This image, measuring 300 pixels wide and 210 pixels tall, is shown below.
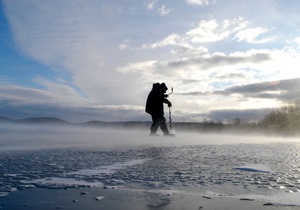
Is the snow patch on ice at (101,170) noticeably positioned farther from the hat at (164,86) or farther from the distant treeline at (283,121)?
the distant treeline at (283,121)

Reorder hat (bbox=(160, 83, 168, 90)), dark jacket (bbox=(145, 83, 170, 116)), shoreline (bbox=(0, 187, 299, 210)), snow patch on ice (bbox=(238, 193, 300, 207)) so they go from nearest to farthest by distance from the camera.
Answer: shoreline (bbox=(0, 187, 299, 210)) < snow patch on ice (bbox=(238, 193, 300, 207)) < dark jacket (bbox=(145, 83, 170, 116)) < hat (bbox=(160, 83, 168, 90))

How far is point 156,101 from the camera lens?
15.0 meters

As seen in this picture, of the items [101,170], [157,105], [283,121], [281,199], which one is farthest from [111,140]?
[283,121]

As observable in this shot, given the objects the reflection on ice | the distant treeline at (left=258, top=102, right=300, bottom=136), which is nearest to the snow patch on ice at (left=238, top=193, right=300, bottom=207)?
the reflection on ice

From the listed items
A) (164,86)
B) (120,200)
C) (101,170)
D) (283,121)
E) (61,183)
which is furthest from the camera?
(283,121)

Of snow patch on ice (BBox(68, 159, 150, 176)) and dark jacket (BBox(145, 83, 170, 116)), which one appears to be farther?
dark jacket (BBox(145, 83, 170, 116))

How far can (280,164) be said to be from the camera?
238 inches

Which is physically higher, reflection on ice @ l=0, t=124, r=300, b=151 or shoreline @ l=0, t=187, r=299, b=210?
reflection on ice @ l=0, t=124, r=300, b=151

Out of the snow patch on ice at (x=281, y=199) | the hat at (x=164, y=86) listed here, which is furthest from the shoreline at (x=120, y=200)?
the hat at (x=164, y=86)

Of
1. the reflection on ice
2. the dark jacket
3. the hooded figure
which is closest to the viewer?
the reflection on ice

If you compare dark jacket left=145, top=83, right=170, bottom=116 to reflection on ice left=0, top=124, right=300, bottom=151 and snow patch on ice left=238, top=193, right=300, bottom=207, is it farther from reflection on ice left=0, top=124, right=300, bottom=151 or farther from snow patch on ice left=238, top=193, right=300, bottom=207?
snow patch on ice left=238, top=193, right=300, bottom=207

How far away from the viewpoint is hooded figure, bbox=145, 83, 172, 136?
14789mm

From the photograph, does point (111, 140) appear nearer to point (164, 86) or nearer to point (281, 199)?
point (164, 86)

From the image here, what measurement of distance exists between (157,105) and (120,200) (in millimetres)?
11714
